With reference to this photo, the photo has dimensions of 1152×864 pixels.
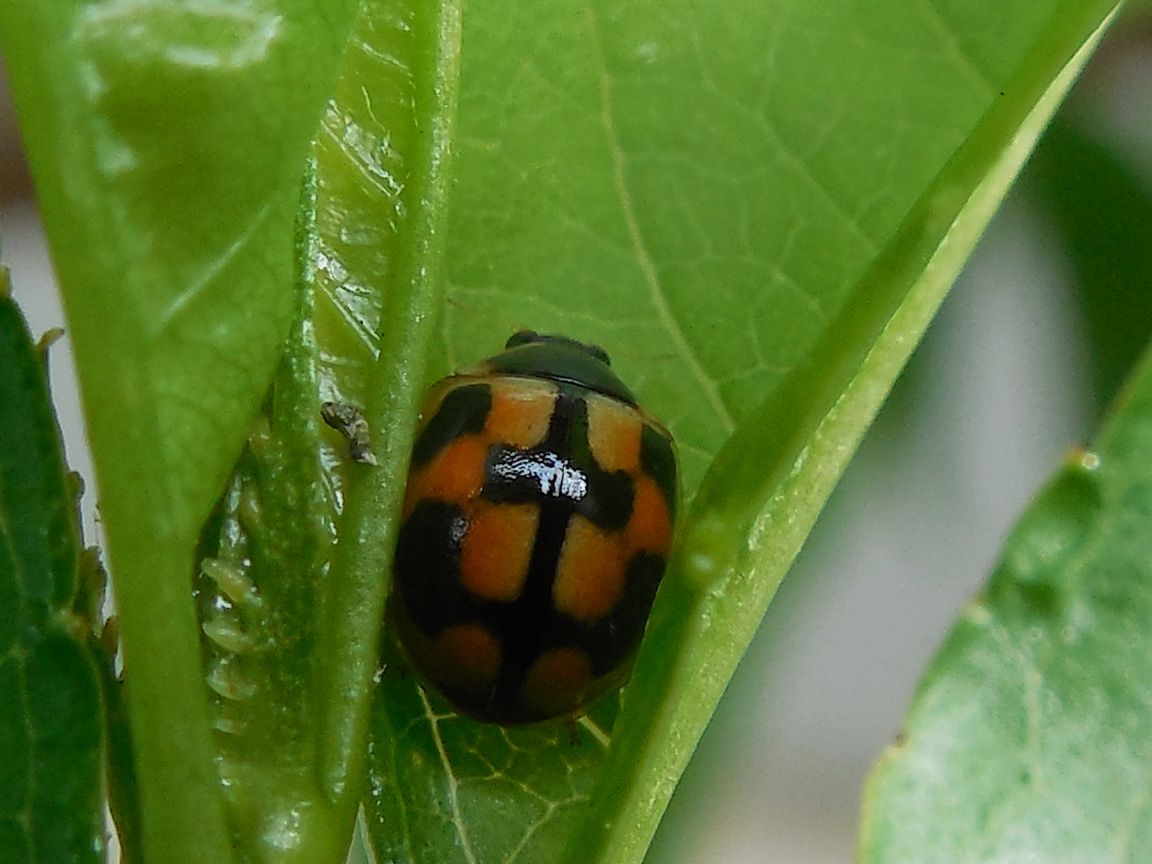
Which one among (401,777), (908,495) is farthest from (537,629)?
(908,495)

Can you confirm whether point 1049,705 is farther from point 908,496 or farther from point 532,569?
point 908,496

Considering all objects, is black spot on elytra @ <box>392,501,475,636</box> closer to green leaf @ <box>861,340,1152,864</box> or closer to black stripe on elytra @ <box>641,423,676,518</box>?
black stripe on elytra @ <box>641,423,676,518</box>

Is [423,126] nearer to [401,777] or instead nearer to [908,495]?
[401,777]

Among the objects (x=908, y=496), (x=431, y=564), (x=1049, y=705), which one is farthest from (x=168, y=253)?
(x=908, y=496)

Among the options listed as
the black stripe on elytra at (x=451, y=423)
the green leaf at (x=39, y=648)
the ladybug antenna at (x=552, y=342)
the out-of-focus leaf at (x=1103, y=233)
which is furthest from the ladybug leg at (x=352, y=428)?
the out-of-focus leaf at (x=1103, y=233)

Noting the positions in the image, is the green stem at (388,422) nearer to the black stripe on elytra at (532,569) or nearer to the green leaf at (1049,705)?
the green leaf at (1049,705)

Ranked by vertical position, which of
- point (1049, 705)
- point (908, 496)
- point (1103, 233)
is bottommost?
point (908, 496)
